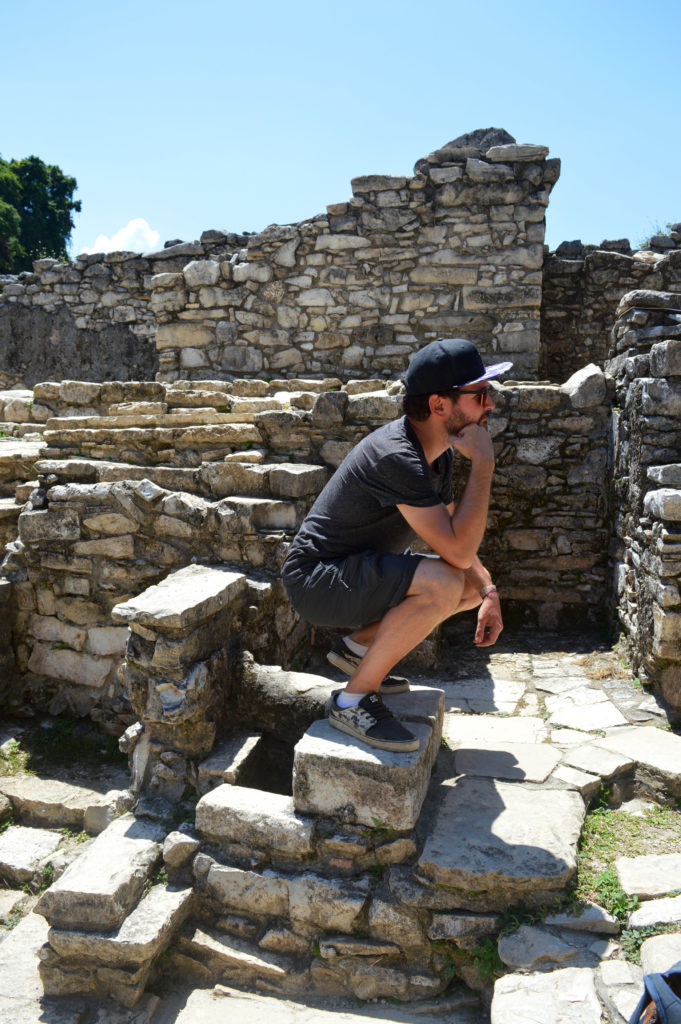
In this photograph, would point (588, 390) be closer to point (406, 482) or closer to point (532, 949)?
point (406, 482)

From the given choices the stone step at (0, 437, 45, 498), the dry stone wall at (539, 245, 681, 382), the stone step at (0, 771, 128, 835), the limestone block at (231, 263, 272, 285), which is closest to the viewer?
the stone step at (0, 771, 128, 835)

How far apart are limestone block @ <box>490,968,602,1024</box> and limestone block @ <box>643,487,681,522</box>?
7.53 ft

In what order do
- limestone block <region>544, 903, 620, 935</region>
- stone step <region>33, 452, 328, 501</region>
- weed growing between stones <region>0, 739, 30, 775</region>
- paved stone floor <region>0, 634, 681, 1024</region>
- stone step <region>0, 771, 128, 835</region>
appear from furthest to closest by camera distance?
stone step <region>33, 452, 328, 501</region>, weed growing between stones <region>0, 739, 30, 775</region>, stone step <region>0, 771, 128, 835</region>, limestone block <region>544, 903, 620, 935</region>, paved stone floor <region>0, 634, 681, 1024</region>

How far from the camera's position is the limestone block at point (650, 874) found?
2447 millimetres

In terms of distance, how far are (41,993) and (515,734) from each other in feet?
7.61

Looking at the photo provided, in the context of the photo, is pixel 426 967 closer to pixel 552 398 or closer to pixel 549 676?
pixel 549 676

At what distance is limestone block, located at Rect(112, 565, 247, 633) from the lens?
3.08 m

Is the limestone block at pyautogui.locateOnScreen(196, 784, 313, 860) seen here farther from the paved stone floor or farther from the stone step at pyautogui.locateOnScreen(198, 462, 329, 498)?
the stone step at pyautogui.locateOnScreen(198, 462, 329, 498)

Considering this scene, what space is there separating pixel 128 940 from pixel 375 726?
1136 millimetres

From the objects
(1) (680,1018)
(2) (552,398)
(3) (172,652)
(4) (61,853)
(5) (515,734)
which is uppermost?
(2) (552,398)

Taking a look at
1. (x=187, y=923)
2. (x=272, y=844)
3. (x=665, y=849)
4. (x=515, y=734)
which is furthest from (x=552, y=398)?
(x=187, y=923)

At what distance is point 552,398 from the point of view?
5.30m

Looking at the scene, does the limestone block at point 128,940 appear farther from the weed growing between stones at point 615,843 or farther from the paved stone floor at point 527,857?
the weed growing between stones at point 615,843

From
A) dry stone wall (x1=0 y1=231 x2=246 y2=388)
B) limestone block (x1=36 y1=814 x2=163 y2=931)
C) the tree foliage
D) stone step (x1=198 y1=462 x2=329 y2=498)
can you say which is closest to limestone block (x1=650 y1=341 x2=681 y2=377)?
stone step (x1=198 y1=462 x2=329 y2=498)
